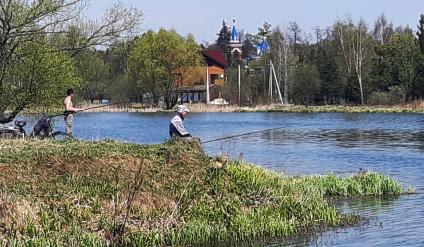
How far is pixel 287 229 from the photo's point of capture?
15180 mm

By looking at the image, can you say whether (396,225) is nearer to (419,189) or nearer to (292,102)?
(419,189)

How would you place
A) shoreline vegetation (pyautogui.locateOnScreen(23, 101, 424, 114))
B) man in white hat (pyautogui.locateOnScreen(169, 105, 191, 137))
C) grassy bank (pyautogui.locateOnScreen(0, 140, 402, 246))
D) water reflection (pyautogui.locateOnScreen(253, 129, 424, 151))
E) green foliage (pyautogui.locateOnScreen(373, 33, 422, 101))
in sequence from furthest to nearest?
green foliage (pyautogui.locateOnScreen(373, 33, 422, 101)), shoreline vegetation (pyautogui.locateOnScreen(23, 101, 424, 114)), water reflection (pyautogui.locateOnScreen(253, 129, 424, 151)), man in white hat (pyautogui.locateOnScreen(169, 105, 191, 137)), grassy bank (pyautogui.locateOnScreen(0, 140, 402, 246))

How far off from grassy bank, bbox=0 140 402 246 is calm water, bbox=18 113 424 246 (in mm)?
1023

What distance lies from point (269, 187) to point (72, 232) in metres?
4.85

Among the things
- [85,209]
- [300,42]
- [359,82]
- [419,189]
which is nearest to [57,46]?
[419,189]

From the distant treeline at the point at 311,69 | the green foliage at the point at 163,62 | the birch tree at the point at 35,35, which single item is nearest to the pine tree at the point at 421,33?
the distant treeline at the point at 311,69

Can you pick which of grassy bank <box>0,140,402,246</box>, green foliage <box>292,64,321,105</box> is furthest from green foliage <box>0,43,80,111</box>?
green foliage <box>292,64,321,105</box>

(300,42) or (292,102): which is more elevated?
(300,42)

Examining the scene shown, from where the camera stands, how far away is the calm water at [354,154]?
51.1 feet

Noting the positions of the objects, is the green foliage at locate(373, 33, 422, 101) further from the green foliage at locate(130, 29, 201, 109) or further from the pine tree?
the green foliage at locate(130, 29, 201, 109)

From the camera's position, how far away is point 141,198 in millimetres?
14844

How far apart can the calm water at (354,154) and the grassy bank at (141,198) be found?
3.36 feet

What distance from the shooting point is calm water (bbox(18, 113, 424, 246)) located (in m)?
15.6

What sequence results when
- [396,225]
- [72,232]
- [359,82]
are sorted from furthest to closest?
[359,82] → [396,225] → [72,232]
